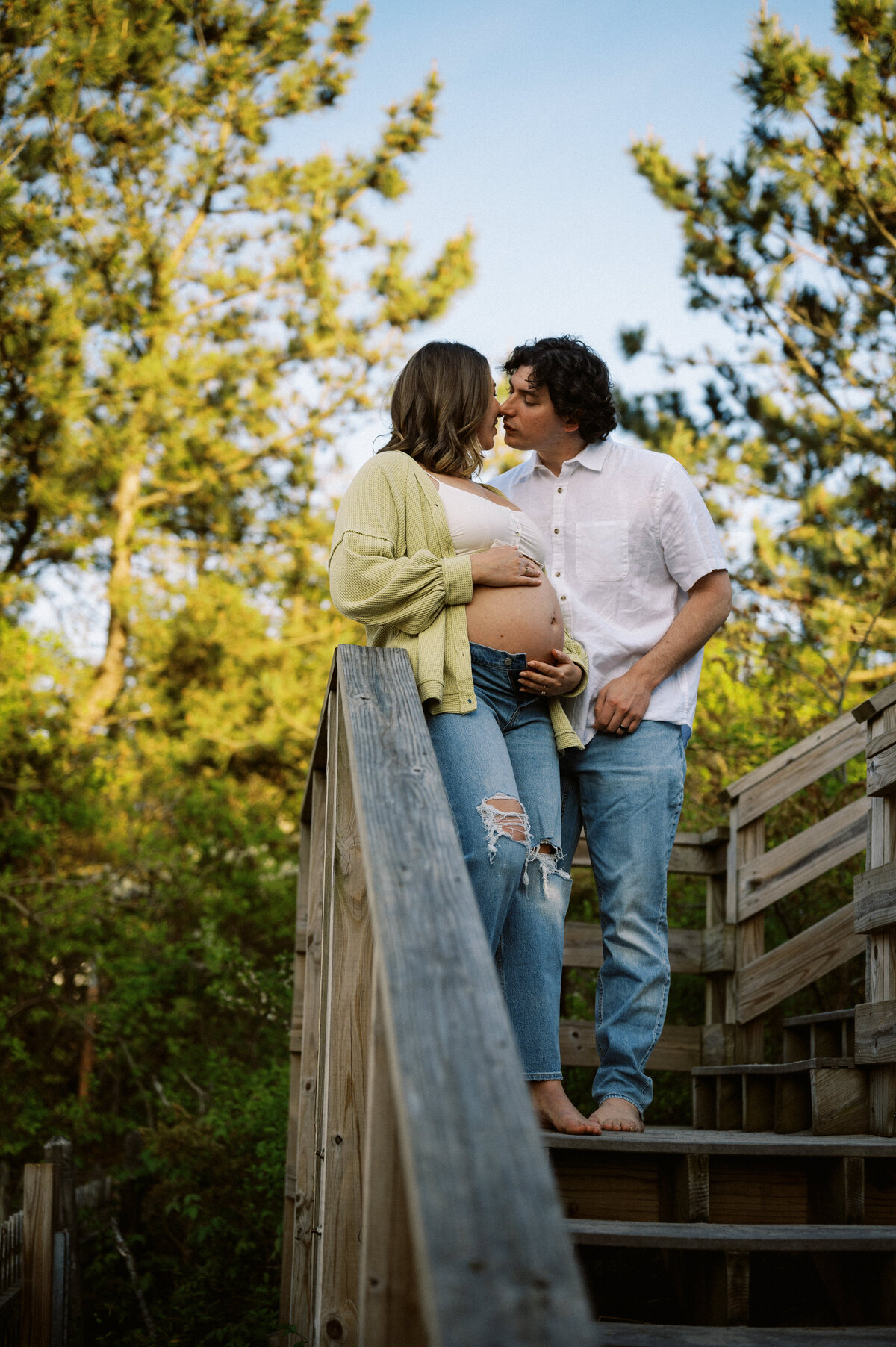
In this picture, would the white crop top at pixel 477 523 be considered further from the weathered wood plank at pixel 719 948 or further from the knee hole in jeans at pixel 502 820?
the weathered wood plank at pixel 719 948

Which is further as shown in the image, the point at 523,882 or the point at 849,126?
the point at 849,126

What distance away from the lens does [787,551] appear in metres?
8.67

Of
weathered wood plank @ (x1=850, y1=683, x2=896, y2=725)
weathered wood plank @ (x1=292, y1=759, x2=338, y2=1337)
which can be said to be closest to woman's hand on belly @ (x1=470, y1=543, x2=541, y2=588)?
weathered wood plank @ (x1=292, y1=759, x2=338, y2=1337)

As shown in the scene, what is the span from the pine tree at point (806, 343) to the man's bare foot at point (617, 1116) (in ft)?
16.0

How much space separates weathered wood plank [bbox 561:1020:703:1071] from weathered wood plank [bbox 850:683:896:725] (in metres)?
1.69

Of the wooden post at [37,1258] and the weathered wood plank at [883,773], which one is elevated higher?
the weathered wood plank at [883,773]

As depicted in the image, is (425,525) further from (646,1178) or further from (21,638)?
(21,638)

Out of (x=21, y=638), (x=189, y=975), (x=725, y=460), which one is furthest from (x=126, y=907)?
(x=725, y=460)

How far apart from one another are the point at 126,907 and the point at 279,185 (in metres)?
7.98

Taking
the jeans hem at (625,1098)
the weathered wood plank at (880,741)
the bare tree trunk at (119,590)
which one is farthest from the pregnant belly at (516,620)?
the bare tree trunk at (119,590)

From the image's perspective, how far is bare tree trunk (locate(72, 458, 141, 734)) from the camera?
11797 mm

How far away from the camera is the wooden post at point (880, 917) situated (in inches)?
118

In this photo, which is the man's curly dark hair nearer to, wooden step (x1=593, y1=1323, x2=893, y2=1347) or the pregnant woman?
the pregnant woman

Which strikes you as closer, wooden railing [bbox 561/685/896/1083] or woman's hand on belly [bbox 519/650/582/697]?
woman's hand on belly [bbox 519/650/582/697]
